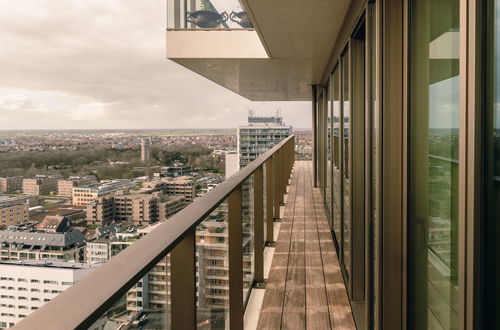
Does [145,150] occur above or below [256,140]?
below

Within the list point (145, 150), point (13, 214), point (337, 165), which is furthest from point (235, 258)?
point (145, 150)

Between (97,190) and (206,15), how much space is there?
2400mm

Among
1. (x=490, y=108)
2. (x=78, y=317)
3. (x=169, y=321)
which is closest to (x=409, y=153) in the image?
(x=490, y=108)

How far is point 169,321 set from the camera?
41.8 inches

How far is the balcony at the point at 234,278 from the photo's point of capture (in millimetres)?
656

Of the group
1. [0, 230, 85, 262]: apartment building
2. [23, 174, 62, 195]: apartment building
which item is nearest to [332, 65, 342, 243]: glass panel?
[0, 230, 85, 262]: apartment building

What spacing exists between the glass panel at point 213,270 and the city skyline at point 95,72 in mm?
14871

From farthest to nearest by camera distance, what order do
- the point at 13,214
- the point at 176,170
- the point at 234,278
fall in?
the point at 176,170, the point at 13,214, the point at 234,278

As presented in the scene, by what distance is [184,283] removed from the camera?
3.73ft

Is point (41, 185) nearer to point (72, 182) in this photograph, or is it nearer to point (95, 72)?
point (72, 182)

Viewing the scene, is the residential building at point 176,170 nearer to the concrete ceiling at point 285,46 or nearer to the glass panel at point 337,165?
the concrete ceiling at point 285,46

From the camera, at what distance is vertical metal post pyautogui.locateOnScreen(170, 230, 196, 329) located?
1.08 m

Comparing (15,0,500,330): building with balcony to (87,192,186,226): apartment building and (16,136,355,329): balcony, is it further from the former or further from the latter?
(87,192,186,226): apartment building

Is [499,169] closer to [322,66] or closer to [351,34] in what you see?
[351,34]
